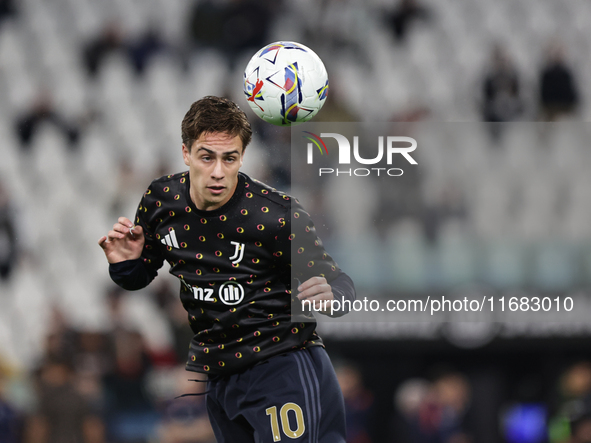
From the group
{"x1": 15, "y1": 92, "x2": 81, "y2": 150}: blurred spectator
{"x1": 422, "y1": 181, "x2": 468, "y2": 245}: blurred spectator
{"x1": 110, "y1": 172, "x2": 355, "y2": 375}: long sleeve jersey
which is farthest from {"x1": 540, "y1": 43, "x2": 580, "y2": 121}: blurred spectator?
{"x1": 110, "y1": 172, "x2": 355, "y2": 375}: long sleeve jersey

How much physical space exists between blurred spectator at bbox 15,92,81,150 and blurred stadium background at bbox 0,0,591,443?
0.08 ft

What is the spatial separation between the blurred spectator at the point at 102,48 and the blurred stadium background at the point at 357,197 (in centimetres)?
3

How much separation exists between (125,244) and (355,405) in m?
4.87

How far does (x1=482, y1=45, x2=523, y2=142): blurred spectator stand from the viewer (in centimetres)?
898

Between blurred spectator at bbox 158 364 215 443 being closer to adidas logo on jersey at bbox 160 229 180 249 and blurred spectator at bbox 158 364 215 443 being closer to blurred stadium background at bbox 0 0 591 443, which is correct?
blurred stadium background at bbox 0 0 591 443

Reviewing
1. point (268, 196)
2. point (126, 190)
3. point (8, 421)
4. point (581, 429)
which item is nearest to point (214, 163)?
point (268, 196)

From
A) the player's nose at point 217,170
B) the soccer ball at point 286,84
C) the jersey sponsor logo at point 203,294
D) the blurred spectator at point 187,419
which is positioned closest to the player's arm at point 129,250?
the jersey sponsor logo at point 203,294

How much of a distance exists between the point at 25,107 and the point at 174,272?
688cm

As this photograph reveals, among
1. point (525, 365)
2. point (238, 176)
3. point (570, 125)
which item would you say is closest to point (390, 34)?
point (570, 125)

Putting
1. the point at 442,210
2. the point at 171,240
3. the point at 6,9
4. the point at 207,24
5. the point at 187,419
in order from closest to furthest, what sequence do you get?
the point at 171,240 → the point at 442,210 → the point at 187,419 → the point at 207,24 → the point at 6,9

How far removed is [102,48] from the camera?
1010cm

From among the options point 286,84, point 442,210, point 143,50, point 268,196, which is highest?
point 143,50

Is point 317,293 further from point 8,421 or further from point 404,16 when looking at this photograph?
point 404,16

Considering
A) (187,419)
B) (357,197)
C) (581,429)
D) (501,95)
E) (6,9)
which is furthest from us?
(6,9)
